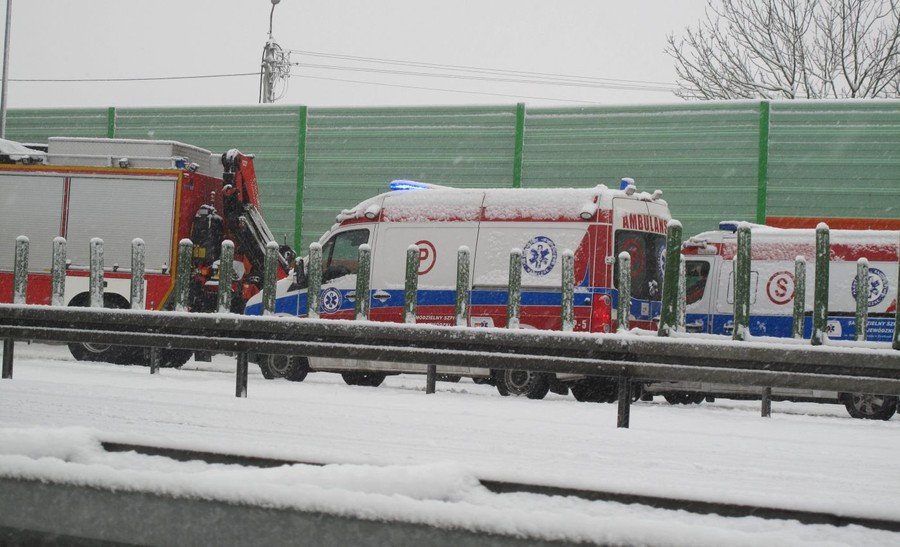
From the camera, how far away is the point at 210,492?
3.04 metres

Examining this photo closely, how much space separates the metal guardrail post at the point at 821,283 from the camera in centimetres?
705

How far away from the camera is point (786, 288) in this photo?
47.0 feet

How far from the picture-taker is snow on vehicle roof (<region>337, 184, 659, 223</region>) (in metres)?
13.4

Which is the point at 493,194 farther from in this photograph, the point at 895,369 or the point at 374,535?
the point at 374,535

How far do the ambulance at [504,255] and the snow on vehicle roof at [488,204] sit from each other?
0.5 inches

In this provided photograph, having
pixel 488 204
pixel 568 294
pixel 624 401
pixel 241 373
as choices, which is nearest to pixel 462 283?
pixel 568 294

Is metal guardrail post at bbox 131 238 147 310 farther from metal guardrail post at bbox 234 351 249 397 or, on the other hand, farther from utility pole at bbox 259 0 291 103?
utility pole at bbox 259 0 291 103

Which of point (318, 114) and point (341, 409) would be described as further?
point (318, 114)

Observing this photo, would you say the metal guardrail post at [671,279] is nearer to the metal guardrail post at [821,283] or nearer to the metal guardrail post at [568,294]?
the metal guardrail post at [821,283]

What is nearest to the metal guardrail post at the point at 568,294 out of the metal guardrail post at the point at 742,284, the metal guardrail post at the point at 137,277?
the metal guardrail post at the point at 742,284

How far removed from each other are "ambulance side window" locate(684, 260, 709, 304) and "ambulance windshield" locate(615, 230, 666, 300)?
1.41m

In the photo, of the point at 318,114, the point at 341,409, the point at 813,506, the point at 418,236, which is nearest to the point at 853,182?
the point at 418,236

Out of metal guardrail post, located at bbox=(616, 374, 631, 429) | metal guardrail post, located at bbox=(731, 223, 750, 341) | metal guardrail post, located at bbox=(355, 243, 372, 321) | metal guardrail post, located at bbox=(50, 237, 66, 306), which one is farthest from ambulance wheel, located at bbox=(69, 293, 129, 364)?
metal guardrail post, located at bbox=(731, 223, 750, 341)

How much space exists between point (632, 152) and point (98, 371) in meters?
10.1
